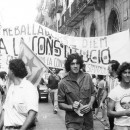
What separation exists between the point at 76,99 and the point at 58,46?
3.46 m

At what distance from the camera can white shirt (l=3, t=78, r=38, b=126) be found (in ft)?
13.1

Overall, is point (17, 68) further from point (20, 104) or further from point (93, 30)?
point (93, 30)

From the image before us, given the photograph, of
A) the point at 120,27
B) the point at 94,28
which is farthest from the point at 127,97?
the point at 94,28

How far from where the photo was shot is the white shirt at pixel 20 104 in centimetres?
399

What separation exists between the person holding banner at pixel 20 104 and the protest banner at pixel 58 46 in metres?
3.87

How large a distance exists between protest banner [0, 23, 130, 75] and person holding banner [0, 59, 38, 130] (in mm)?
3872

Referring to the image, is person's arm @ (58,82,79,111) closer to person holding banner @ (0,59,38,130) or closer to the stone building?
person holding banner @ (0,59,38,130)

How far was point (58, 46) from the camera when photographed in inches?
328

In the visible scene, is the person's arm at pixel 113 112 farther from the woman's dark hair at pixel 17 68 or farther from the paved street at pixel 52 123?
the paved street at pixel 52 123

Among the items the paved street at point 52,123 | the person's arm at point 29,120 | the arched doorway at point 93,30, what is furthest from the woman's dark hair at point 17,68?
the arched doorway at point 93,30

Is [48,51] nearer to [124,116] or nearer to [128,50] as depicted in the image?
[128,50]

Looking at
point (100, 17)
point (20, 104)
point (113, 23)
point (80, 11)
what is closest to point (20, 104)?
point (20, 104)

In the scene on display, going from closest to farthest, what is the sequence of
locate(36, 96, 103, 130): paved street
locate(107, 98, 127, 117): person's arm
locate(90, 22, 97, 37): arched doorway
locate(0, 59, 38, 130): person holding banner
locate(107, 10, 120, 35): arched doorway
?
locate(0, 59, 38, 130): person holding banner, locate(107, 98, 127, 117): person's arm, locate(36, 96, 103, 130): paved street, locate(107, 10, 120, 35): arched doorway, locate(90, 22, 97, 37): arched doorway

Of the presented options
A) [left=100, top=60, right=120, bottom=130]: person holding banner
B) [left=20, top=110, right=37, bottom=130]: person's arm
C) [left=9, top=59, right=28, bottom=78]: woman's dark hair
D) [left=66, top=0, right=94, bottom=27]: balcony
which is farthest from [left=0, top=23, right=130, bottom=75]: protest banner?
[left=66, top=0, right=94, bottom=27]: balcony
